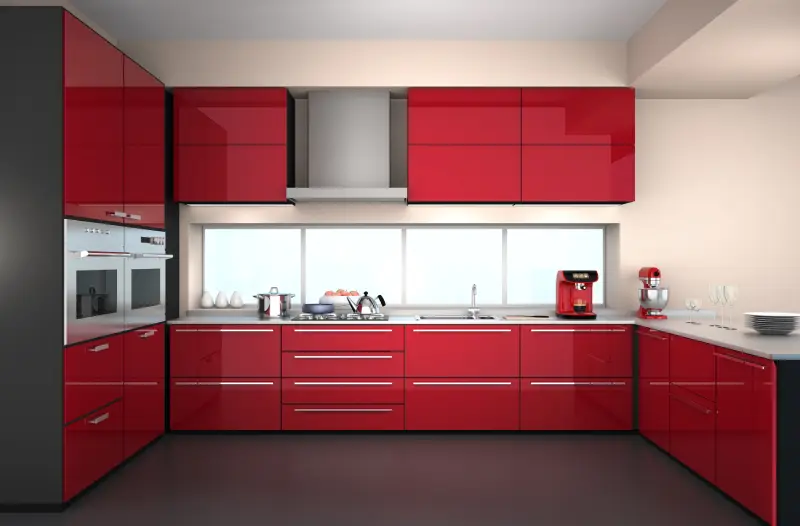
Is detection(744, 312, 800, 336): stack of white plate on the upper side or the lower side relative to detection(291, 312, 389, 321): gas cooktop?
upper

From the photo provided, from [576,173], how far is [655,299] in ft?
3.83

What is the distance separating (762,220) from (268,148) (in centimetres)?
418

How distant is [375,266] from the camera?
18.0 feet

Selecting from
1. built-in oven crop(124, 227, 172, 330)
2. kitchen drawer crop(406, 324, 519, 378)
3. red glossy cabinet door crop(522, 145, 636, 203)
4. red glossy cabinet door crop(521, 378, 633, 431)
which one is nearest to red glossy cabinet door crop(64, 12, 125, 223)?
built-in oven crop(124, 227, 172, 330)

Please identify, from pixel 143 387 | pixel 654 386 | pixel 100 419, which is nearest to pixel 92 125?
pixel 100 419

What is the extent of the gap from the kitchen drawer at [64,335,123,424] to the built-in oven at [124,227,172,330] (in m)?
0.31

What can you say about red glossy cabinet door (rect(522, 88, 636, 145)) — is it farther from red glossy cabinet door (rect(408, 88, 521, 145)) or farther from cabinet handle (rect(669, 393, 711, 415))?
cabinet handle (rect(669, 393, 711, 415))

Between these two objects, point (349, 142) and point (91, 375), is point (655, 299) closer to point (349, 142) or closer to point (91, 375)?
point (349, 142)

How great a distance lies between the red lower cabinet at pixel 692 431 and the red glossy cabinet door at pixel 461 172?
1972mm

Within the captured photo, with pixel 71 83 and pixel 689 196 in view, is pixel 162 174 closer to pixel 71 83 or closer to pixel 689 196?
pixel 71 83

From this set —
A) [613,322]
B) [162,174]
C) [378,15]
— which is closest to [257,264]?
[162,174]

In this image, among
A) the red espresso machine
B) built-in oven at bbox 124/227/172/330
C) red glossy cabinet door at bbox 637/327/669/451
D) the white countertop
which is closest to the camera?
the white countertop

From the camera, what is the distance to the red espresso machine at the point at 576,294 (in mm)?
4945

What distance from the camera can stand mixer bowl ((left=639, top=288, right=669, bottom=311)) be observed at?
4.83 metres
